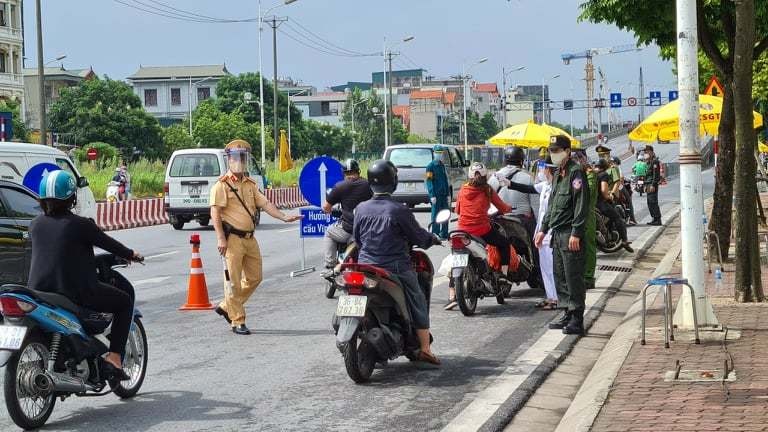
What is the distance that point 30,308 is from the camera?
7344mm

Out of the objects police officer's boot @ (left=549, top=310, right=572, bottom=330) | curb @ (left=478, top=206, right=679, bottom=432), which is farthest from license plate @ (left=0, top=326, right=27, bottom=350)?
police officer's boot @ (left=549, top=310, right=572, bottom=330)

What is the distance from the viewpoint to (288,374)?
9.48 m

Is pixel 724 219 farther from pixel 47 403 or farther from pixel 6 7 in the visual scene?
pixel 6 7

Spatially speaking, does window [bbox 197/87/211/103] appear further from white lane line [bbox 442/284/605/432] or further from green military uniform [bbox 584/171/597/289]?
white lane line [bbox 442/284/605/432]

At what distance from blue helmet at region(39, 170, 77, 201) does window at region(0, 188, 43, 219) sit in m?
5.18

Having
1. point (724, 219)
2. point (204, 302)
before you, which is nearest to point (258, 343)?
point (204, 302)

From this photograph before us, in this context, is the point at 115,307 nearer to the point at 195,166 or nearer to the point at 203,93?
the point at 195,166

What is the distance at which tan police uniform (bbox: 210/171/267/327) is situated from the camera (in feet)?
38.2

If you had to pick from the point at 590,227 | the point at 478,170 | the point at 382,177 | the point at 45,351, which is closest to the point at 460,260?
the point at 478,170

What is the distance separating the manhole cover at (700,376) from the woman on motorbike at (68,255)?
363cm

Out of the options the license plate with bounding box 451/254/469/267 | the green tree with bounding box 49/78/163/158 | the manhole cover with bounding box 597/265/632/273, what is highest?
the green tree with bounding box 49/78/163/158

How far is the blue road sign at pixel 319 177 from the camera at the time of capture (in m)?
17.1

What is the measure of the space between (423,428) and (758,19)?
1241cm

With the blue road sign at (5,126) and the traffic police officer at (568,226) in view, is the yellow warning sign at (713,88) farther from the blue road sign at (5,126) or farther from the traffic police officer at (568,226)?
the blue road sign at (5,126)
